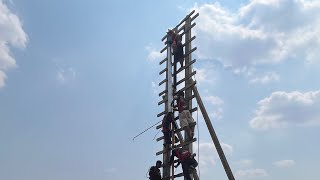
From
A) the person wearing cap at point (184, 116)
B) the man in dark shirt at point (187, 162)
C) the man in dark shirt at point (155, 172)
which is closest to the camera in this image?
the man in dark shirt at point (187, 162)

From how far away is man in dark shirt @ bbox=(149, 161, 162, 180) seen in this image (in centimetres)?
1327

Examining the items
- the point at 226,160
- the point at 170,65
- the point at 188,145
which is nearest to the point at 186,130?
the point at 188,145

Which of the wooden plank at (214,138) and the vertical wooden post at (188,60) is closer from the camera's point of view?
the wooden plank at (214,138)

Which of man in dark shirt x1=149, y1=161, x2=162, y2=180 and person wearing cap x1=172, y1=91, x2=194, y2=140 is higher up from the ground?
person wearing cap x1=172, y1=91, x2=194, y2=140

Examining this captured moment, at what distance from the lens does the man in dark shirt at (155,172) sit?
43.5 feet

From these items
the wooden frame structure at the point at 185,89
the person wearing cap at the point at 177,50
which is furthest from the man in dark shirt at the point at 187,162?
the person wearing cap at the point at 177,50

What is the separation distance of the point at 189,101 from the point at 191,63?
1238 mm

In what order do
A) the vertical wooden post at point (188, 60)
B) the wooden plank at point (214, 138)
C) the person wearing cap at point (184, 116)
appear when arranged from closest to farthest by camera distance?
1. the wooden plank at point (214, 138)
2. the person wearing cap at point (184, 116)
3. the vertical wooden post at point (188, 60)

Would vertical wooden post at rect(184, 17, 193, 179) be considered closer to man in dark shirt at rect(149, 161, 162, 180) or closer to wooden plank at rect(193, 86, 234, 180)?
wooden plank at rect(193, 86, 234, 180)

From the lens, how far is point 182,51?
47.0 feet

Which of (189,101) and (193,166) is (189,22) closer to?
(189,101)

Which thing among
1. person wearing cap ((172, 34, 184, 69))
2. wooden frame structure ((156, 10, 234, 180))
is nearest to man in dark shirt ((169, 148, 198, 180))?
wooden frame structure ((156, 10, 234, 180))

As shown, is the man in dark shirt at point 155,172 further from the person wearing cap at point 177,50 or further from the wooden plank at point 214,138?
the person wearing cap at point 177,50

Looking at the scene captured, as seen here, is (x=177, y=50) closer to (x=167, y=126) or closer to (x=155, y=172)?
(x=167, y=126)
